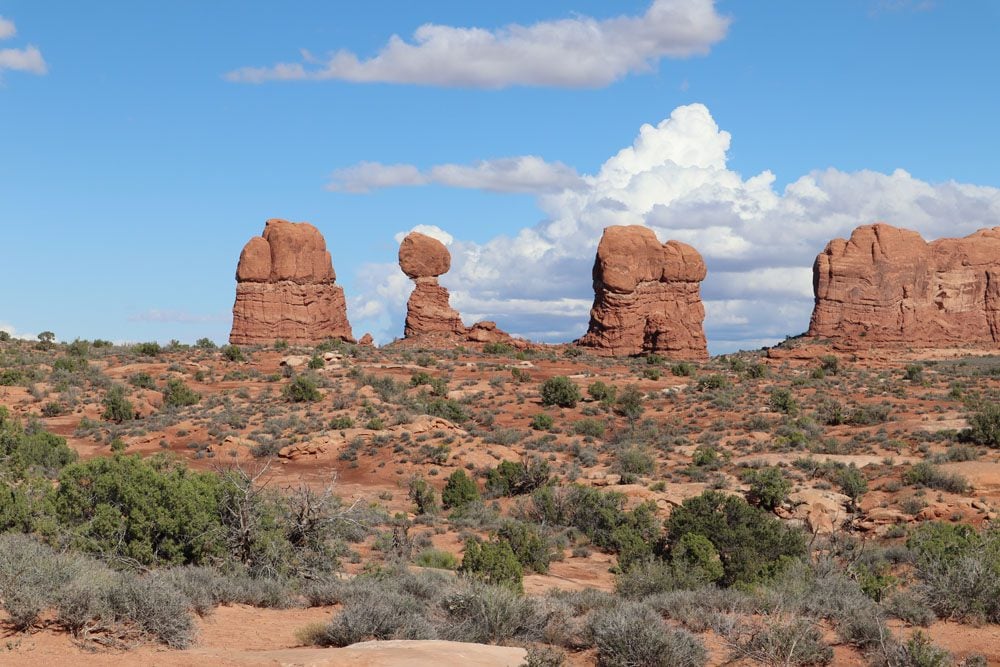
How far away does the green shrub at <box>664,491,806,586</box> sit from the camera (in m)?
15.2

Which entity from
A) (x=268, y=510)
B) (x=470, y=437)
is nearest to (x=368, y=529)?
(x=268, y=510)

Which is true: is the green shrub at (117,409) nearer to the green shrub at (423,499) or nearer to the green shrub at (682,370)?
the green shrub at (423,499)

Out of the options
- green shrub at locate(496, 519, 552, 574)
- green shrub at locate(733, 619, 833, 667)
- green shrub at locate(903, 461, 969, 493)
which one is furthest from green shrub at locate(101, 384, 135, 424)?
green shrub at locate(733, 619, 833, 667)

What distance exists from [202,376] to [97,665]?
124 feet

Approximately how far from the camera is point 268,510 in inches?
542

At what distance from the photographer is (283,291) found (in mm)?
65750

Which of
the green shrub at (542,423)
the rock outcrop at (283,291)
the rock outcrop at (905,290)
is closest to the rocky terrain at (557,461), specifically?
the green shrub at (542,423)

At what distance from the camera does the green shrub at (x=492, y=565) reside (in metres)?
13.3

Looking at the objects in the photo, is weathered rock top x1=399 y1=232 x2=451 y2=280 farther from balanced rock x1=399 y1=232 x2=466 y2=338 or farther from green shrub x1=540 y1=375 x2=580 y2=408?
green shrub x1=540 y1=375 x2=580 y2=408

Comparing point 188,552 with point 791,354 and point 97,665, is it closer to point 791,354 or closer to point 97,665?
point 97,665

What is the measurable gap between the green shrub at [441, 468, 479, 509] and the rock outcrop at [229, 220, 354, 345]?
140 feet

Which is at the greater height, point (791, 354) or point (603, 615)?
point (791, 354)

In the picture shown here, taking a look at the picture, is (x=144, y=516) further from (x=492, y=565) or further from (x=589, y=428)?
(x=589, y=428)

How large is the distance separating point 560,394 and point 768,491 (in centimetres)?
1796
